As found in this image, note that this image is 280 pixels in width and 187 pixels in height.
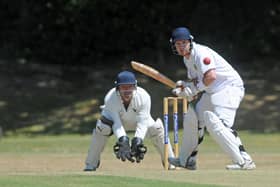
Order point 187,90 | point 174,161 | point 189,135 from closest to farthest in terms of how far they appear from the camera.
Answer: point 187,90 < point 189,135 < point 174,161

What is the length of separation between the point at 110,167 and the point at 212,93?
9.77ft

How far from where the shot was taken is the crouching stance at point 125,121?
38.9 feet

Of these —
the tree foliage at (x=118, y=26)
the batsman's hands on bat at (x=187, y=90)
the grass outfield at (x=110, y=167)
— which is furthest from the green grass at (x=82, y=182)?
the tree foliage at (x=118, y=26)

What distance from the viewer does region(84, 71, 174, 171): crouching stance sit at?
38.9 feet

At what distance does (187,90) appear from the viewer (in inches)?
468

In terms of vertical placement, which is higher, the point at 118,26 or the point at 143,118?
the point at 118,26

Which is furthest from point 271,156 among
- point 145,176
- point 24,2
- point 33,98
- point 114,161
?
point 24,2

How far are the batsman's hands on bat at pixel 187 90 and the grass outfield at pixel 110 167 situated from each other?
928 mm

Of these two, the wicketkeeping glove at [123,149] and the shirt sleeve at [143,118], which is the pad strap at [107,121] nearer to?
the shirt sleeve at [143,118]

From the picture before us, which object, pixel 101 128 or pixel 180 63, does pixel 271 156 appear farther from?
pixel 180 63

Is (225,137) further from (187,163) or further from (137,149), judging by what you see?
(137,149)

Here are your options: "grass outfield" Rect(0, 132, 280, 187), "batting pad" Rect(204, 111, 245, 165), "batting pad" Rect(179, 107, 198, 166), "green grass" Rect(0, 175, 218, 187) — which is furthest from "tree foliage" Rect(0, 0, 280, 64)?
"green grass" Rect(0, 175, 218, 187)

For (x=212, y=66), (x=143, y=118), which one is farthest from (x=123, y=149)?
(x=212, y=66)

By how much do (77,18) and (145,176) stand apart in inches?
790
